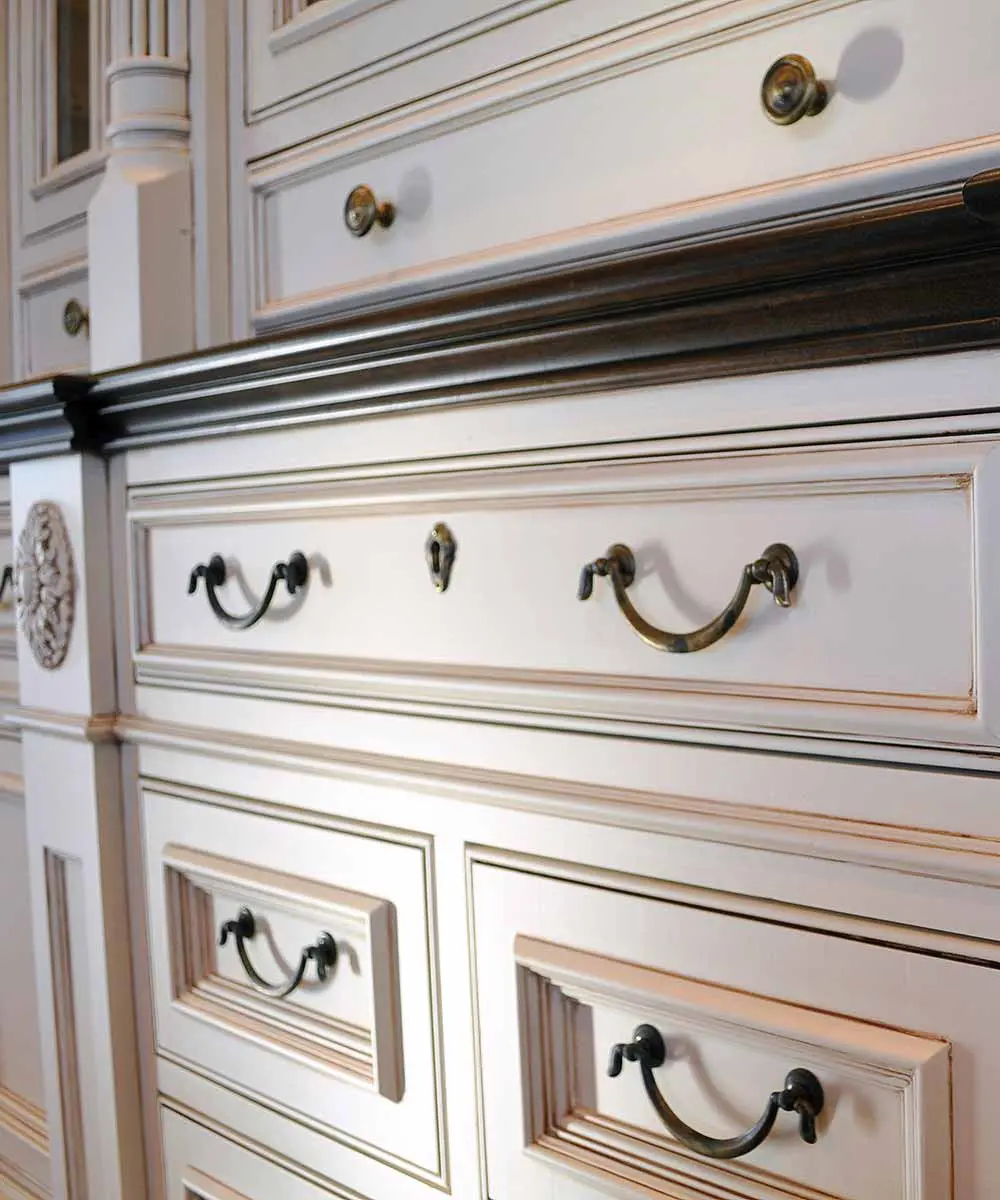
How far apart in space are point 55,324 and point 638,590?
3.02 ft

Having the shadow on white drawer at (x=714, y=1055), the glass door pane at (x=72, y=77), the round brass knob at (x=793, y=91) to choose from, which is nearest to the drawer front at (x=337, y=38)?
the round brass knob at (x=793, y=91)

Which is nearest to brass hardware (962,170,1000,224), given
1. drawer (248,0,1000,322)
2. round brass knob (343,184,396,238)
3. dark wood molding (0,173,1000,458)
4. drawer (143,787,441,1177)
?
dark wood molding (0,173,1000,458)

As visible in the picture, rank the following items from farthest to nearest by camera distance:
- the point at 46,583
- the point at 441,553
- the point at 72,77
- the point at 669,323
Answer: the point at 72,77 < the point at 46,583 < the point at 441,553 < the point at 669,323

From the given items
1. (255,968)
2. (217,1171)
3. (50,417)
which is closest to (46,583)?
(50,417)

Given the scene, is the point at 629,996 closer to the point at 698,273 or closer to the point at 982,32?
the point at 698,273

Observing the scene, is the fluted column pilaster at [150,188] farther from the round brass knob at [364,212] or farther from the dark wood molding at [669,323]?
the dark wood molding at [669,323]

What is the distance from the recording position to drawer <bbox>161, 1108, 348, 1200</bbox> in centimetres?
66

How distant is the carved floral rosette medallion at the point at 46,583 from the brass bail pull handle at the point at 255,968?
24 centimetres

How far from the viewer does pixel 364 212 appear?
0.81m

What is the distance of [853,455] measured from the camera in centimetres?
40

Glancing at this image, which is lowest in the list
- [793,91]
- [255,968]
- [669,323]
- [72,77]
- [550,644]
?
[255,968]

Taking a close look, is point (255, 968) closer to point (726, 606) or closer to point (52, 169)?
point (726, 606)

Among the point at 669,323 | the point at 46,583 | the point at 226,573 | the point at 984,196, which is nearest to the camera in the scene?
the point at 984,196

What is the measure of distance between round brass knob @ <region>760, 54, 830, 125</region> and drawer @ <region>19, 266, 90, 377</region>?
0.76m
